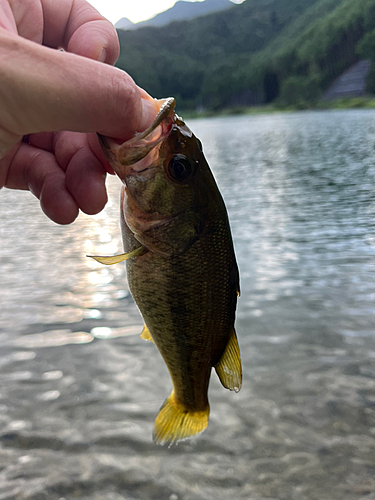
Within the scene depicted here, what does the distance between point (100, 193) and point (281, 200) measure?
14.3 meters

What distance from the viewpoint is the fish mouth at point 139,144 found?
2037 mm

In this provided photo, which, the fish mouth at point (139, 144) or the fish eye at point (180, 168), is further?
the fish eye at point (180, 168)

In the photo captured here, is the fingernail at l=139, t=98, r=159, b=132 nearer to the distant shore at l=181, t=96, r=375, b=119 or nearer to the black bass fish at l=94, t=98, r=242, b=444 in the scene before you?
the black bass fish at l=94, t=98, r=242, b=444

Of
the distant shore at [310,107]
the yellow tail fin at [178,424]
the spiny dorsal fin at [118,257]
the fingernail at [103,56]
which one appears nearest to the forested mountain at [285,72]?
the distant shore at [310,107]

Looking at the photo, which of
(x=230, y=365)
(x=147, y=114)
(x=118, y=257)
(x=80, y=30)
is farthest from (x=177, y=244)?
(x=80, y=30)

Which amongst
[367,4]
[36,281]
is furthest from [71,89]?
[367,4]

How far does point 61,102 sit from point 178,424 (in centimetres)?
194

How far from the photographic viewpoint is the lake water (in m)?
4.01

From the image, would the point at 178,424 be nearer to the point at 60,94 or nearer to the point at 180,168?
the point at 180,168

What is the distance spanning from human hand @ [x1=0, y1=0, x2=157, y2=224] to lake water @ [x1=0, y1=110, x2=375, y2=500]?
2718 mm

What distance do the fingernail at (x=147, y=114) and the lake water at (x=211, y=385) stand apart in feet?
10.5

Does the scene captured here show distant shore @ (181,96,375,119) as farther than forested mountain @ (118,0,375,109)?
No

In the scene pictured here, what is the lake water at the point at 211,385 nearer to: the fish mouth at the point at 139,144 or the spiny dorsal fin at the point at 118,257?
the spiny dorsal fin at the point at 118,257

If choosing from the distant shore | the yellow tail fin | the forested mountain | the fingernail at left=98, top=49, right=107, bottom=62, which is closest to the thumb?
the fingernail at left=98, top=49, right=107, bottom=62
